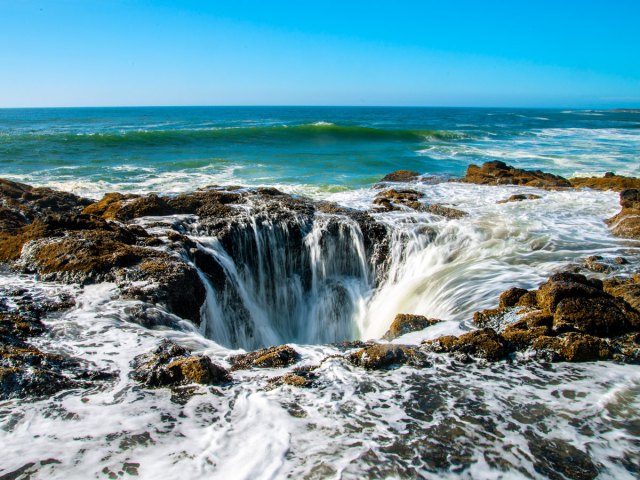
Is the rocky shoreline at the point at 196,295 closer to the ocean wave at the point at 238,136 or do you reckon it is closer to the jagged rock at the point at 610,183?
the jagged rock at the point at 610,183

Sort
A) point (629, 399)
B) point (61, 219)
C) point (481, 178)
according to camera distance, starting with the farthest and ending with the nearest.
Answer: point (481, 178) → point (61, 219) → point (629, 399)

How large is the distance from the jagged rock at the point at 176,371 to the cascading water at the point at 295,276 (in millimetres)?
3541

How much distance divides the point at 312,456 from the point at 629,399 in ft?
10.5

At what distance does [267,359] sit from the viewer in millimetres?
5148

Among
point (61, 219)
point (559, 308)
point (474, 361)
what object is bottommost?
point (474, 361)

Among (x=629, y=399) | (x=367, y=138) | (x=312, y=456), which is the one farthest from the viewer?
(x=367, y=138)

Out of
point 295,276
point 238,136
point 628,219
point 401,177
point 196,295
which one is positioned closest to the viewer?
point 196,295

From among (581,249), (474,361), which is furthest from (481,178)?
(474,361)

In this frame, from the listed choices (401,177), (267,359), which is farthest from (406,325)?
(401,177)

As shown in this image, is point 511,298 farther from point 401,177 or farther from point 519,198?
point 401,177

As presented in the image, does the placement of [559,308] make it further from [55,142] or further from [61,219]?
[55,142]

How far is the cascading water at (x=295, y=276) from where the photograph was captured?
29.2ft

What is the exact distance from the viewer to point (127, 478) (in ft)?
10.5

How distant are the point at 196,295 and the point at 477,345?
4.26 meters
